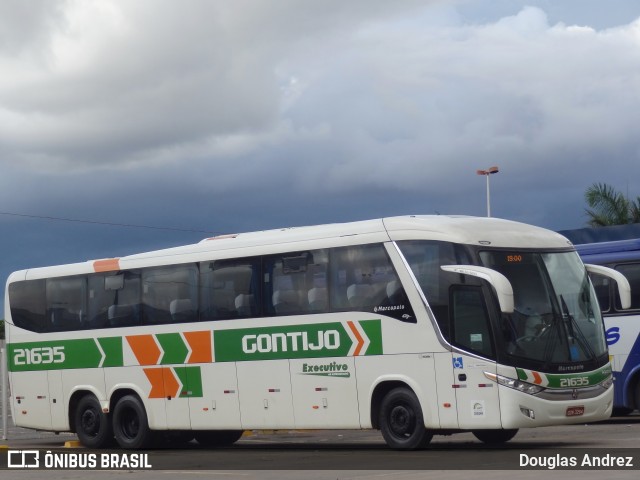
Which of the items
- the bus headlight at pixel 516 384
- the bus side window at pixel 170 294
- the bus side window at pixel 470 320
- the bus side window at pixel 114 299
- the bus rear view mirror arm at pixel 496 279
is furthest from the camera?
the bus side window at pixel 114 299

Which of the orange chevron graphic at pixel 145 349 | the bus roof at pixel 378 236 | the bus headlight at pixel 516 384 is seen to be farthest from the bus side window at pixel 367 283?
the orange chevron graphic at pixel 145 349

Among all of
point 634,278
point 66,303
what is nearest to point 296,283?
point 66,303

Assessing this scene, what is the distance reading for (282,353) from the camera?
20859 millimetres

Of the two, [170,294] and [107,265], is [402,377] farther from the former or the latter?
[107,265]

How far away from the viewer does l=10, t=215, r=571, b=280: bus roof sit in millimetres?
18984

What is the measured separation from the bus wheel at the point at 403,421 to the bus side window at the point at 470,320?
128cm

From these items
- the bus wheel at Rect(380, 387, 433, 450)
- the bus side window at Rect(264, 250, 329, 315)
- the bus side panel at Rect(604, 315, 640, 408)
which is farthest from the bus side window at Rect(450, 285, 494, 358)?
the bus side panel at Rect(604, 315, 640, 408)

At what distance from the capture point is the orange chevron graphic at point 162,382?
74.8ft

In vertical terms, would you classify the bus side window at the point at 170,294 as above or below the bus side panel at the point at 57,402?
above

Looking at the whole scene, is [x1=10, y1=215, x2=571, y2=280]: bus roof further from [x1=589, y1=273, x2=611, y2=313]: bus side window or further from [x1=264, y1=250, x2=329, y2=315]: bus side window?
[x1=589, y1=273, x2=611, y2=313]: bus side window

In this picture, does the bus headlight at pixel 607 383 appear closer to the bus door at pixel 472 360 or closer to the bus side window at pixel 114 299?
the bus door at pixel 472 360

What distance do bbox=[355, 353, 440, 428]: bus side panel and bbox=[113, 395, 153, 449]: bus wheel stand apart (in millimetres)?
5288

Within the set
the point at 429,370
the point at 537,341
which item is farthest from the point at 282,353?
the point at 537,341

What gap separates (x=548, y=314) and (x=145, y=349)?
26.3ft
